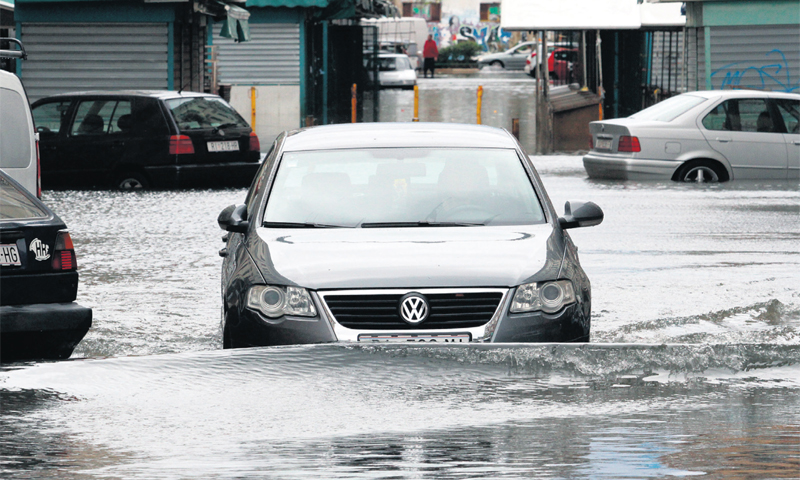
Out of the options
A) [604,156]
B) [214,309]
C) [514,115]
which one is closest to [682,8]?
[514,115]

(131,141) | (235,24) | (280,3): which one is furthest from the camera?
(280,3)

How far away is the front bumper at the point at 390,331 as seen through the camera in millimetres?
5602

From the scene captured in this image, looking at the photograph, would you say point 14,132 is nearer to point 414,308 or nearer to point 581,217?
point 581,217

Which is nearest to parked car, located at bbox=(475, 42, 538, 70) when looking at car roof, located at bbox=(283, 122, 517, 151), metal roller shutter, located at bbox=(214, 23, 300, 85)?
metal roller shutter, located at bbox=(214, 23, 300, 85)

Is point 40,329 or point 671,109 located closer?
point 40,329

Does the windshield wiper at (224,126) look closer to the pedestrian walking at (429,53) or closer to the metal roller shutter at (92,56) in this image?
the metal roller shutter at (92,56)

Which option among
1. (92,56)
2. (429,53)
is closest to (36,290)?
(92,56)

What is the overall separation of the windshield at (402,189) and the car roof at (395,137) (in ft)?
0.17

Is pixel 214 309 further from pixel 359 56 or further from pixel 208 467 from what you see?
pixel 359 56

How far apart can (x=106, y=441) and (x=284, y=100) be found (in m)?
32.6

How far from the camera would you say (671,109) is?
59.1ft

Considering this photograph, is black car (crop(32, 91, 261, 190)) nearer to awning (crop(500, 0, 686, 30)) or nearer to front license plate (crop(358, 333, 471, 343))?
awning (crop(500, 0, 686, 30))

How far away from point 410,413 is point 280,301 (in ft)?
4.20

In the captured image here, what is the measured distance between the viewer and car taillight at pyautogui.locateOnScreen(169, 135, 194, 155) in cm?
1711
